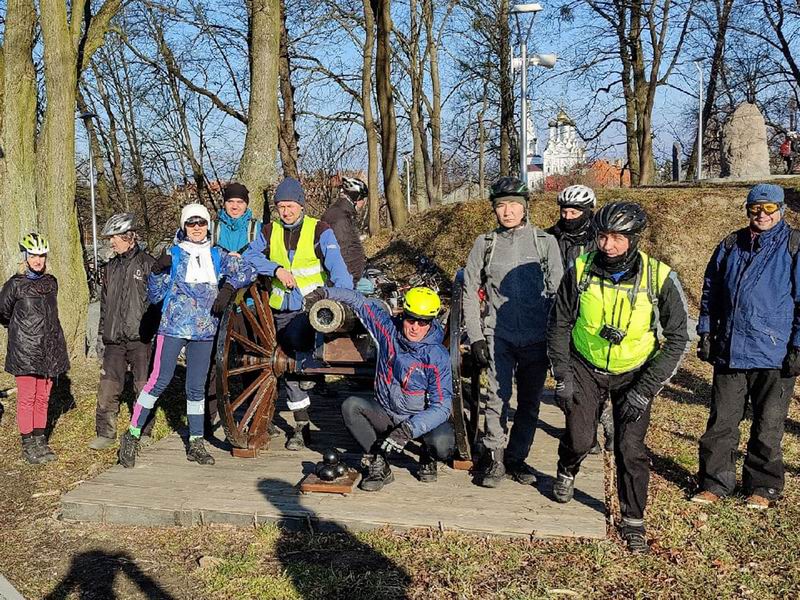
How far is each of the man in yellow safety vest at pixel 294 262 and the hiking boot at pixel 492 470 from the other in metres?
1.44

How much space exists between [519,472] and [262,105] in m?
5.35

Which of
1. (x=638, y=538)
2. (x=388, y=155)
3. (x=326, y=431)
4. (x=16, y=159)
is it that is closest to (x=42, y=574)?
(x=326, y=431)

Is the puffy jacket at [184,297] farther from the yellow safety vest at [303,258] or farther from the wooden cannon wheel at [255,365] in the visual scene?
the yellow safety vest at [303,258]

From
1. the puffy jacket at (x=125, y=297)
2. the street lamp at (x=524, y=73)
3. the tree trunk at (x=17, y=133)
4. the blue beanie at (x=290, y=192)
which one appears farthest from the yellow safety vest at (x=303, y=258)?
the street lamp at (x=524, y=73)

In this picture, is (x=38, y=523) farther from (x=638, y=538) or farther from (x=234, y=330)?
(x=638, y=538)

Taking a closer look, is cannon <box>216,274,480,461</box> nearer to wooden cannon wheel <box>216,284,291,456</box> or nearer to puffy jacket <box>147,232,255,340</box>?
wooden cannon wheel <box>216,284,291,456</box>

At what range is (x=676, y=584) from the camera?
3.98 meters

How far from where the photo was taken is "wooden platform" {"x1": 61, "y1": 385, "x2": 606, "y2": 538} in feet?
15.1

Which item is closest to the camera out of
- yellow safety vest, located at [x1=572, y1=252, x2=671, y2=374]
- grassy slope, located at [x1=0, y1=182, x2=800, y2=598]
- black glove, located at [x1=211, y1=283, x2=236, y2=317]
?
grassy slope, located at [x1=0, y1=182, x2=800, y2=598]

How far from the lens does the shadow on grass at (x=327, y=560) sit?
13.1 ft

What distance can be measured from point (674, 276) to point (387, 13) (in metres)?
16.0

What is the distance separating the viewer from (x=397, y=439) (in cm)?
483

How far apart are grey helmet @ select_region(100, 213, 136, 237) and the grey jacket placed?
2553mm

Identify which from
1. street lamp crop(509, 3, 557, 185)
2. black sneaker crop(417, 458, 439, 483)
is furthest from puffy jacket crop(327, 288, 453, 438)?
street lamp crop(509, 3, 557, 185)
